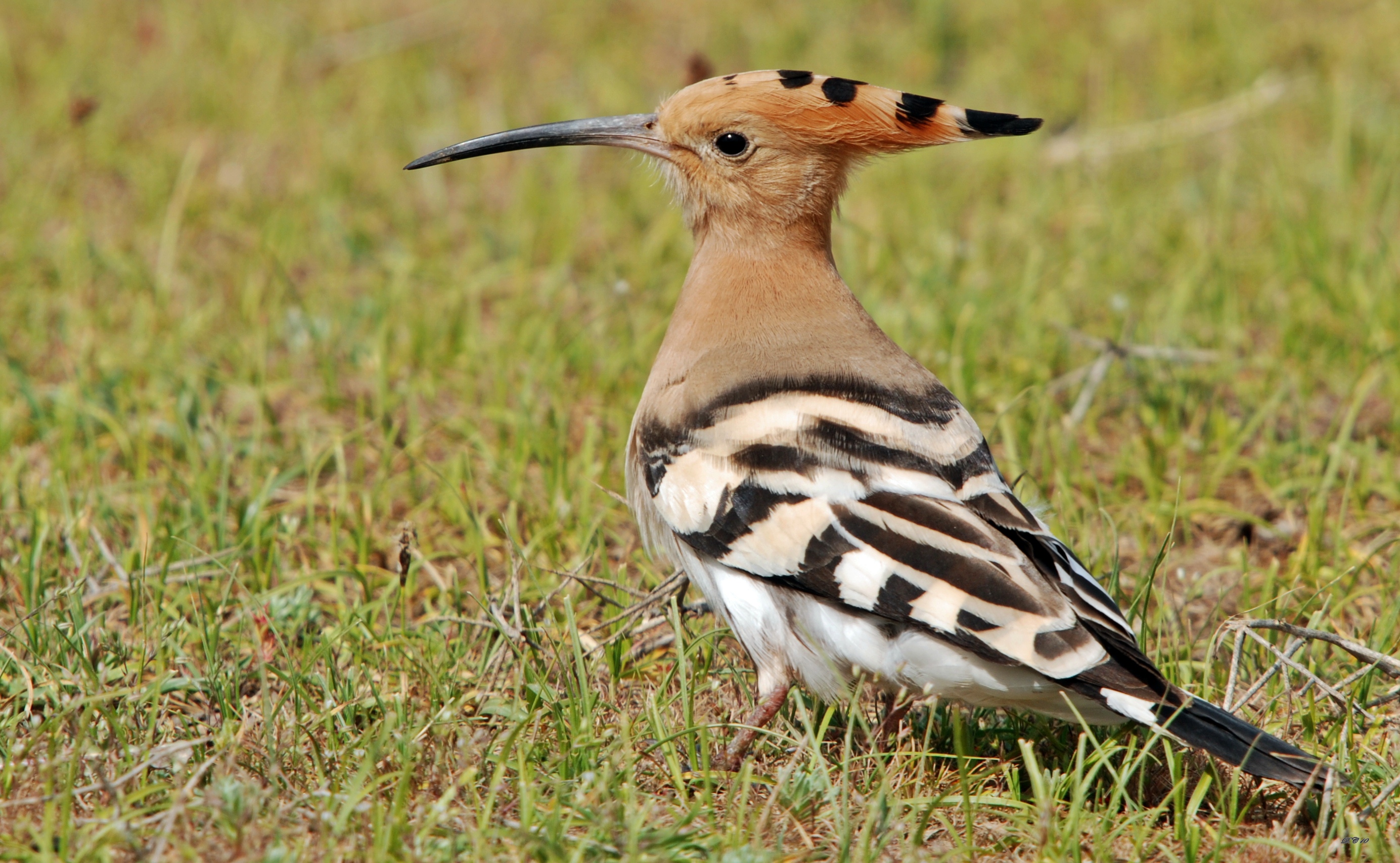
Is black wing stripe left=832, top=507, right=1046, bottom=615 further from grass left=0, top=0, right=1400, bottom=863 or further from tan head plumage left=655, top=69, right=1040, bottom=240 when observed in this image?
tan head plumage left=655, top=69, right=1040, bottom=240

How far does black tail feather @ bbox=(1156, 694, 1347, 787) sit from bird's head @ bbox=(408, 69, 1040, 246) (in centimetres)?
110

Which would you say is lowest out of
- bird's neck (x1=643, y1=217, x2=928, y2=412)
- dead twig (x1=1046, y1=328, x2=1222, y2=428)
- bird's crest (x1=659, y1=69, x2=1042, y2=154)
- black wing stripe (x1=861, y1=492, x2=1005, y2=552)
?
dead twig (x1=1046, y1=328, x2=1222, y2=428)

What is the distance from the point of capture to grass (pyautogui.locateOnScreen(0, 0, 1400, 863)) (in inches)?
82.7

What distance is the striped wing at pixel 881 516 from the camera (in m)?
2.11

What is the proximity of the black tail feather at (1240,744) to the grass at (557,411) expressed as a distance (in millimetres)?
79

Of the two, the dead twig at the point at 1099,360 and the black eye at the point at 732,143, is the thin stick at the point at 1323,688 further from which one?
the black eye at the point at 732,143

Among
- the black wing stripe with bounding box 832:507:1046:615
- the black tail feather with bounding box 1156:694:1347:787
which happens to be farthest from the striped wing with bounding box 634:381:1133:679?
the black tail feather with bounding box 1156:694:1347:787

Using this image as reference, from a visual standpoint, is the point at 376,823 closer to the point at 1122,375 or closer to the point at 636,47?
the point at 1122,375

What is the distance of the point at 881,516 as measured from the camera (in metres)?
2.23

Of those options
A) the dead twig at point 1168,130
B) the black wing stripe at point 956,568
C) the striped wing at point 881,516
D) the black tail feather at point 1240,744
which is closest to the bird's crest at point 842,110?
the striped wing at point 881,516

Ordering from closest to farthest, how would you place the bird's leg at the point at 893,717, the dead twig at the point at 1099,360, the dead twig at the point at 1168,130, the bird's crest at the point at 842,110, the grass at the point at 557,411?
the grass at the point at 557,411 → the bird's leg at the point at 893,717 → the bird's crest at the point at 842,110 → the dead twig at the point at 1099,360 → the dead twig at the point at 1168,130

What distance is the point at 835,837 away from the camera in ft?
6.75

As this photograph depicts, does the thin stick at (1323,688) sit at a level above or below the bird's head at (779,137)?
below

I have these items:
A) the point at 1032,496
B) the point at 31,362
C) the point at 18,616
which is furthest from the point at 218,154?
the point at 1032,496
